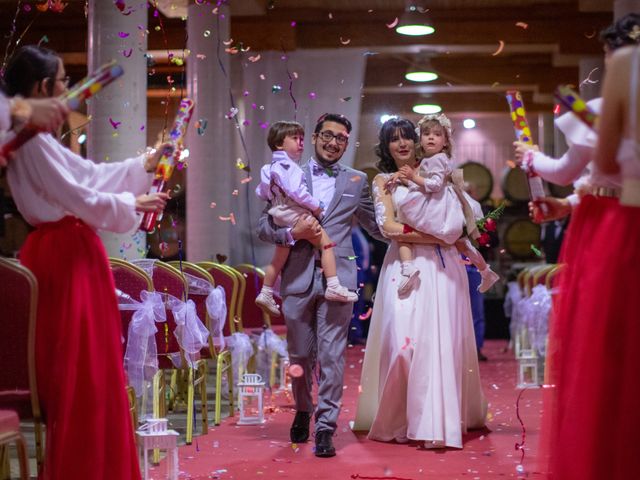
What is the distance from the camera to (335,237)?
5117mm

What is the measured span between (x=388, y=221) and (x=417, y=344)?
0.65 m

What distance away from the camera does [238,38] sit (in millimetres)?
12328

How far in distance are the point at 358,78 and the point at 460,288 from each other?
317 inches

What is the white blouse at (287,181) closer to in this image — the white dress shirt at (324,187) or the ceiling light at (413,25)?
the white dress shirt at (324,187)

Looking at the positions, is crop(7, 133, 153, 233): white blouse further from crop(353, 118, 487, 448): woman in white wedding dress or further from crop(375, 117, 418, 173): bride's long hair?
crop(375, 117, 418, 173): bride's long hair

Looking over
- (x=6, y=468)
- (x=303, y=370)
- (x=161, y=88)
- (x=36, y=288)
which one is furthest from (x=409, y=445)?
(x=161, y=88)

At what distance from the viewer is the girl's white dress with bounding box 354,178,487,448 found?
16.8 feet

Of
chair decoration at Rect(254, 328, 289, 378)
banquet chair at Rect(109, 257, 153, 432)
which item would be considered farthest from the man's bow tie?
chair decoration at Rect(254, 328, 289, 378)

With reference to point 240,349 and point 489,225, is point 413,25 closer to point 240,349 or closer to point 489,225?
point 240,349

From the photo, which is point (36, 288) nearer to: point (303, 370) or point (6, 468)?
point (6, 468)

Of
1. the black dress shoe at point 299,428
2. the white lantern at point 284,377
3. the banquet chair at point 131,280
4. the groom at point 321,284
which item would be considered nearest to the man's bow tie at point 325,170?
the groom at point 321,284

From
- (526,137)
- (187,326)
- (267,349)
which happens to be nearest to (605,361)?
(526,137)

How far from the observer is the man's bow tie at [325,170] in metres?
5.23

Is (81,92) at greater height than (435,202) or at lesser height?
greater
